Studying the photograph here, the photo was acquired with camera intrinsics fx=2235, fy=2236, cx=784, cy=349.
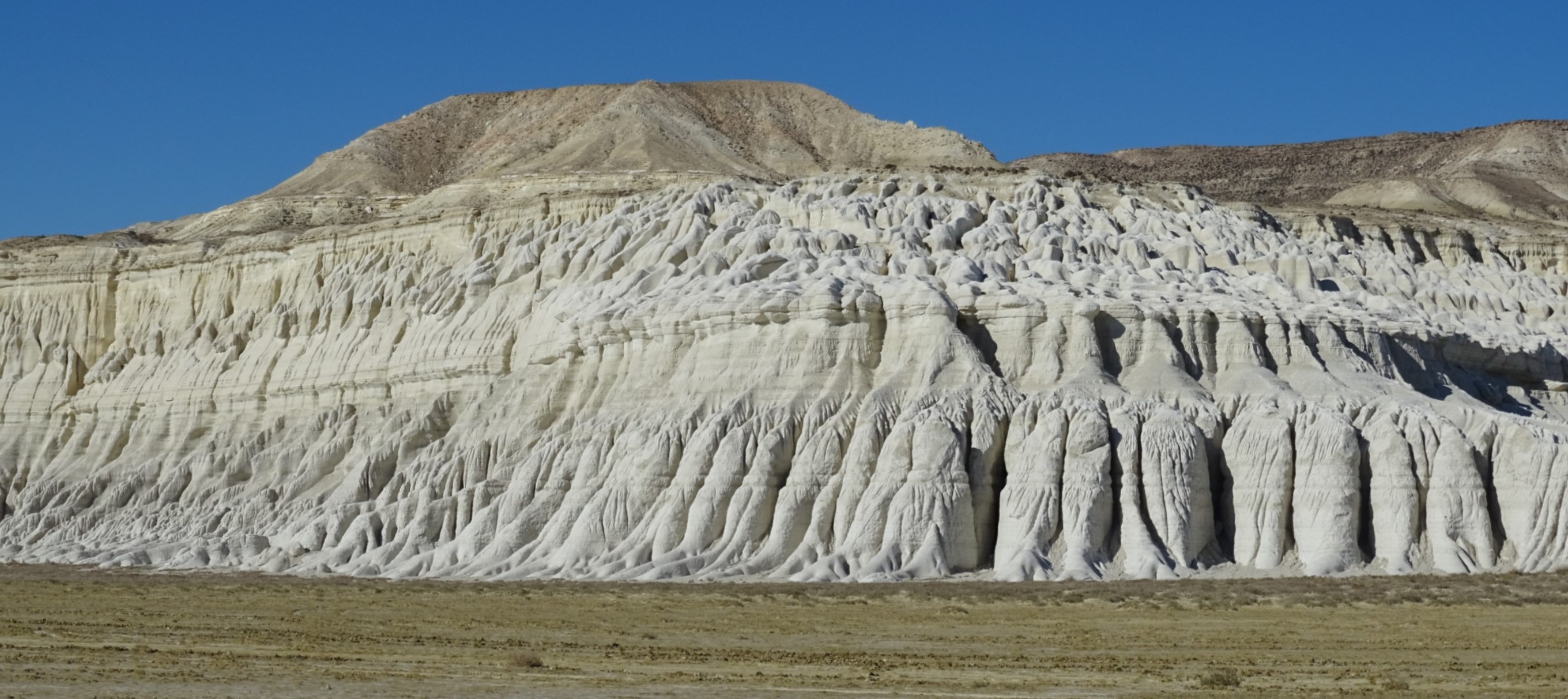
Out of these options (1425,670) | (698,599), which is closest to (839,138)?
(698,599)

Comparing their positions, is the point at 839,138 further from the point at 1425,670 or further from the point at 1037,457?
the point at 1425,670

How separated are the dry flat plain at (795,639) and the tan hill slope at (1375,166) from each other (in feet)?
331

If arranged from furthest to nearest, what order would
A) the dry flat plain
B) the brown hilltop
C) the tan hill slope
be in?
the tan hill slope
the brown hilltop
the dry flat plain

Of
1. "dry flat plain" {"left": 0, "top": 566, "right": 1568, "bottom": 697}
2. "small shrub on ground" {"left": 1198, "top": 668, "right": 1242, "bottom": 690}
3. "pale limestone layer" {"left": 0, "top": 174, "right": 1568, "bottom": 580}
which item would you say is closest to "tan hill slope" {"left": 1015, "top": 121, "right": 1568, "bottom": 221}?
"pale limestone layer" {"left": 0, "top": 174, "right": 1568, "bottom": 580}

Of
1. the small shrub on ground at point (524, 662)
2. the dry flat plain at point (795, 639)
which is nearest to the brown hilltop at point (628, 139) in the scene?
the dry flat plain at point (795, 639)

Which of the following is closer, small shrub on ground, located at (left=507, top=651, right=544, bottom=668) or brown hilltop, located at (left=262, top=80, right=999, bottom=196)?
small shrub on ground, located at (left=507, top=651, right=544, bottom=668)

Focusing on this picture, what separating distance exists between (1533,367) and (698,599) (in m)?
33.4

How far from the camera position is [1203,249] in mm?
66250

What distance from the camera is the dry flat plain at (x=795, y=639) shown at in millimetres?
28625

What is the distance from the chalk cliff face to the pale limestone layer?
120mm

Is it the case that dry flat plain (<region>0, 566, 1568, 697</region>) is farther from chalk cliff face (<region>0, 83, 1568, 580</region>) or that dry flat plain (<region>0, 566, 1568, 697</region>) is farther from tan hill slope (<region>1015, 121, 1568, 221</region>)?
tan hill slope (<region>1015, 121, 1568, 221</region>)

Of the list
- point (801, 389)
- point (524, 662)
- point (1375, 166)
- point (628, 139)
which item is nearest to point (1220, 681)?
point (524, 662)

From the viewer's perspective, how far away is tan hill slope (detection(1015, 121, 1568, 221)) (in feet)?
483

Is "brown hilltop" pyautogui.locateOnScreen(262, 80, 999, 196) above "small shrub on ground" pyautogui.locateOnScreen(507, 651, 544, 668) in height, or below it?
above
